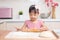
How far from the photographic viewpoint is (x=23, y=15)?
329 centimetres

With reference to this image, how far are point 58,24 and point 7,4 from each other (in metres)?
1.25

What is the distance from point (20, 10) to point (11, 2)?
0.91ft

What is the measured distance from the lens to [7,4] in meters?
3.32

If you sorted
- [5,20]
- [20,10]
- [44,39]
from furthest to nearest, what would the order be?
[20,10] < [5,20] < [44,39]

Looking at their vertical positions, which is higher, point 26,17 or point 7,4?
point 7,4

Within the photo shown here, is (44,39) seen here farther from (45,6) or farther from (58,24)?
(45,6)

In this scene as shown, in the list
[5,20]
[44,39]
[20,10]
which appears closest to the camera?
[44,39]

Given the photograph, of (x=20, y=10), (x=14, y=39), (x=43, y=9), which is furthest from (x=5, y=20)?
(x=14, y=39)

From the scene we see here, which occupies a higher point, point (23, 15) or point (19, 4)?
point (19, 4)

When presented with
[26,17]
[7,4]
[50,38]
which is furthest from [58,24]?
[50,38]

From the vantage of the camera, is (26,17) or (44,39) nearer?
(44,39)

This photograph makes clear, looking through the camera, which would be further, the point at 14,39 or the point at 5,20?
the point at 5,20

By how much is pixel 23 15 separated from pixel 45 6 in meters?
0.55

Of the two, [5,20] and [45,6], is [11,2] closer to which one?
[5,20]
